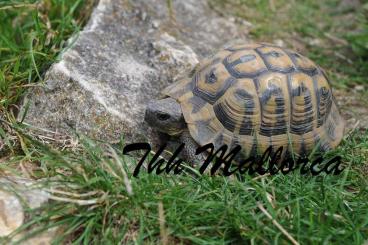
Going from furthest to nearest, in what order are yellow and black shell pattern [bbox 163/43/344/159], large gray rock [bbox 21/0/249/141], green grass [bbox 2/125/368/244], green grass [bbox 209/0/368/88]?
green grass [bbox 209/0/368/88]
large gray rock [bbox 21/0/249/141]
yellow and black shell pattern [bbox 163/43/344/159]
green grass [bbox 2/125/368/244]

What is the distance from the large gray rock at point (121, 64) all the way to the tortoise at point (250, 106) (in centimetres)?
29

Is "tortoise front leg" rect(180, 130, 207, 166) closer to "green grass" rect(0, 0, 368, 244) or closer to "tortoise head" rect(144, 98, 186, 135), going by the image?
"tortoise head" rect(144, 98, 186, 135)

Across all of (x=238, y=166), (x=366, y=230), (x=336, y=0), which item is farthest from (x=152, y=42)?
(x=336, y=0)

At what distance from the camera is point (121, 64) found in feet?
12.5

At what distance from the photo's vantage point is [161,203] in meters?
2.48

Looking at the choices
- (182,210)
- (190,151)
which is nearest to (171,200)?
(182,210)

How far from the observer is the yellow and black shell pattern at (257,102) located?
3.25 metres

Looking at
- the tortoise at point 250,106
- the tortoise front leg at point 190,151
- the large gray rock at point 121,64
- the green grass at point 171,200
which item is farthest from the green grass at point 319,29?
the tortoise front leg at point 190,151

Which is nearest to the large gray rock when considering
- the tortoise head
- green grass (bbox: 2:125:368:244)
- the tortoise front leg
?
the tortoise head

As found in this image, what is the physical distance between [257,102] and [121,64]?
1172 millimetres

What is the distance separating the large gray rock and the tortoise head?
137 mm

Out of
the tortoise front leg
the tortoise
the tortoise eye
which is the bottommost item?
the tortoise front leg

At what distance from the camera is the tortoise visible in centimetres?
325

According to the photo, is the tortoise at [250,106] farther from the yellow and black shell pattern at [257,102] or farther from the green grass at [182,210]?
the green grass at [182,210]
